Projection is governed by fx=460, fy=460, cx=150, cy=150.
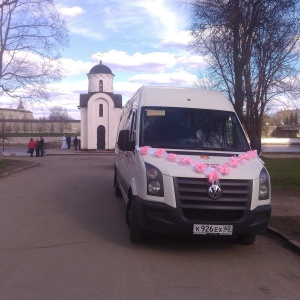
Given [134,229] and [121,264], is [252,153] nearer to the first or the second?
[134,229]

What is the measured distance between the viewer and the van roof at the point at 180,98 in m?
8.91

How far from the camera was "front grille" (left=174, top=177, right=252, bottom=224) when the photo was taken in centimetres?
709

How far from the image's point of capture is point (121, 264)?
6699mm

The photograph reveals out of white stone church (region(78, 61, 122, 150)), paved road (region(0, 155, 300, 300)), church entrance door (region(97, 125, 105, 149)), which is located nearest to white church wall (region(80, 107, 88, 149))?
white stone church (region(78, 61, 122, 150))

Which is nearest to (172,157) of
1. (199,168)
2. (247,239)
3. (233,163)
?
(199,168)

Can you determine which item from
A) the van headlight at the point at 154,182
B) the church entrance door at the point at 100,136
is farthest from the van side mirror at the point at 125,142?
the church entrance door at the point at 100,136

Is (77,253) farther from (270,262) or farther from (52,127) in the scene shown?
(52,127)

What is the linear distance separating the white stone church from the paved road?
1983 inches

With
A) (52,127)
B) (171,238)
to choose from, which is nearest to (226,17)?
(171,238)

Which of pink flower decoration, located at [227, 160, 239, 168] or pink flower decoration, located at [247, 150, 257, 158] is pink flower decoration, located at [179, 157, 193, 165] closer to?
pink flower decoration, located at [227, 160, 239, 168]

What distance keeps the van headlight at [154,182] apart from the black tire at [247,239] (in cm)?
185

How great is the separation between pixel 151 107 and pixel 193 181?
2.20m

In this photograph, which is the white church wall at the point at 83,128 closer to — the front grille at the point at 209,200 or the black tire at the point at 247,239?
the black tire at the point at 247,239

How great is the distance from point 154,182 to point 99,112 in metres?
54.7
